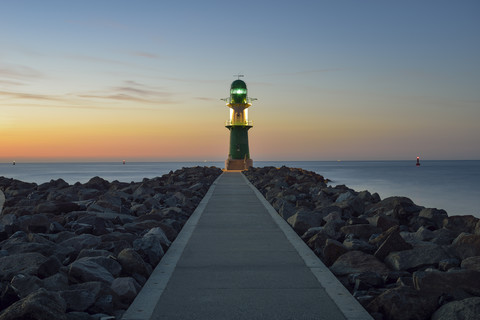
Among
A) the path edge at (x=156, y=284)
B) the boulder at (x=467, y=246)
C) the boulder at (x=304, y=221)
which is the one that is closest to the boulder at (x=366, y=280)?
the boulder at (x=467, y=246)

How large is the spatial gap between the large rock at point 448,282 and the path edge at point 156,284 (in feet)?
8.13

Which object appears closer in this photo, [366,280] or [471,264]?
[366,280]

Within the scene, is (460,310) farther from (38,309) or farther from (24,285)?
(24,285)

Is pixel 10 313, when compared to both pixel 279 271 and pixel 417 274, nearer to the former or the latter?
pixel 279 271

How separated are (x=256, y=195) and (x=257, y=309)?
10336 millimetres

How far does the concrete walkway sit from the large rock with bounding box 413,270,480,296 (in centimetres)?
74

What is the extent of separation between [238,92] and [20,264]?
35293 mm

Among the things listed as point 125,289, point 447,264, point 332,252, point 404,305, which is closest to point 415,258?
point 447,264

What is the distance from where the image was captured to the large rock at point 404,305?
13.0ft

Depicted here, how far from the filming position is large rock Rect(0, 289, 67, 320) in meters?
3.52

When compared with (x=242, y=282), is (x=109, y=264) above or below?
above

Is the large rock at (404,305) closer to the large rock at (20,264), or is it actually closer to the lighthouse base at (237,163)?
the large rock at (20,264)

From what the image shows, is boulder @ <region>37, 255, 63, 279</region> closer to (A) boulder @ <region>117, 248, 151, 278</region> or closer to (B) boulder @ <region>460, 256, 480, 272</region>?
(A) boulder @ <region>117, 248, 151, 278</region>

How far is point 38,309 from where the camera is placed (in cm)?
352
